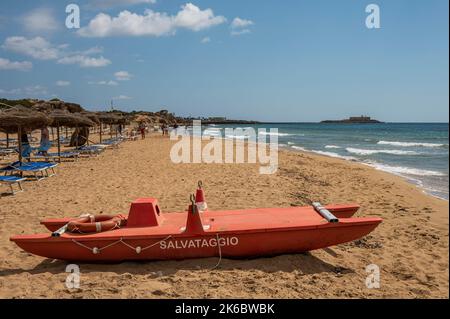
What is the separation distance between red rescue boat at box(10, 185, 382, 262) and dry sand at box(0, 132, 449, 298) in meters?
0.15

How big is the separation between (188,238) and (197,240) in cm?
12

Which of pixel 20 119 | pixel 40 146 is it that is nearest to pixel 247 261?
pixel 20 119

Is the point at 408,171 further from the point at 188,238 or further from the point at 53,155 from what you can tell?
the point at 53,155

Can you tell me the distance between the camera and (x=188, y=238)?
14.6ft

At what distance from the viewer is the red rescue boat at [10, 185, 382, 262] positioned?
4.41 metres

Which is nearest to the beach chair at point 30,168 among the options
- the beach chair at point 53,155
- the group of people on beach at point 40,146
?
the group of people on beach at point 40,146

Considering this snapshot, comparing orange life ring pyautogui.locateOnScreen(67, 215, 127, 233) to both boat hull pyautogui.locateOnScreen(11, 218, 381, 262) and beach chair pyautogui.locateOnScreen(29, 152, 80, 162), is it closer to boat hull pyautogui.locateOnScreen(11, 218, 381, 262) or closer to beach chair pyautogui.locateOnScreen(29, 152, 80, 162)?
boat hull pyautogui.locateOnScreen(11, 218, 381, 262)

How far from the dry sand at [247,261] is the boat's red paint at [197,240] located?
141mm

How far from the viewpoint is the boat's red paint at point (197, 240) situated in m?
4.40

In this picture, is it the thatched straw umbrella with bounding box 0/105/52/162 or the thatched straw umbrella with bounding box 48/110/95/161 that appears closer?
the thatched straw umbrella with bounding box 0/105/52/162

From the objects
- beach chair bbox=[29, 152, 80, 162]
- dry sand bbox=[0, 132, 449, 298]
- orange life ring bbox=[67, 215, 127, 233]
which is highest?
beach chair bbox=[29, 152, 80, 162]

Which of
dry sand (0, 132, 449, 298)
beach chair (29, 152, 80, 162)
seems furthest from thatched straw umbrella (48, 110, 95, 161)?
dry sand (0, 132, 449, 298)

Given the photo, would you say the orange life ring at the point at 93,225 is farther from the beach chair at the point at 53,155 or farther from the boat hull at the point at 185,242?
the beach chair at the point at 53,155
